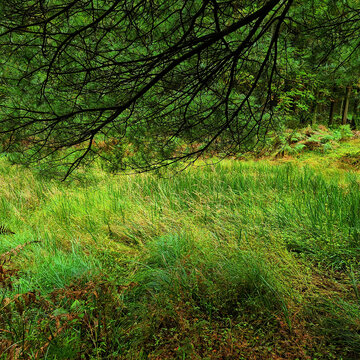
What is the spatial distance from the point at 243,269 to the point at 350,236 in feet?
4.15

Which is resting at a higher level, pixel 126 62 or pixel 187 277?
pixel 126 62

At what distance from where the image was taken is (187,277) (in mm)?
2291

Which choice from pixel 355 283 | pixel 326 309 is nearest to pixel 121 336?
pixel 326 309

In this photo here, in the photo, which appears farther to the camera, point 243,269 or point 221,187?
point 221,187

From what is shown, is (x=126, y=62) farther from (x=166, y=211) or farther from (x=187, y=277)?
(x=166, y=211)

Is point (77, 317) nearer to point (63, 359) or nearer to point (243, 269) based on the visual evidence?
point (63, 359)

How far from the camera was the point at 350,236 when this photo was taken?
2557mm

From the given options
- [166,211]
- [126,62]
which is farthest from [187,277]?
[126,62]

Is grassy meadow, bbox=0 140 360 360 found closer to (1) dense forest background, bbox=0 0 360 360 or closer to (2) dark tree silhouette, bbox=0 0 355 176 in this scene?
(1) dense forest background, bbox=0 0 360 360

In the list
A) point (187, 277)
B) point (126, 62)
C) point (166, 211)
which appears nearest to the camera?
point (126, 62)

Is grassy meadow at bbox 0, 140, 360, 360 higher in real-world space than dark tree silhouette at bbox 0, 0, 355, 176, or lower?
lower

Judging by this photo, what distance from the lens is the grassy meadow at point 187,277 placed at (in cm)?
169

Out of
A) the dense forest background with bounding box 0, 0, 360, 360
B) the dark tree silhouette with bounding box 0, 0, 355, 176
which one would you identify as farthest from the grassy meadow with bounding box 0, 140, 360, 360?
the dark tree silhouette with bounding box 0, 0, 355, 176

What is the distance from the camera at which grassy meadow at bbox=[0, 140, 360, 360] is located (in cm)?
169
